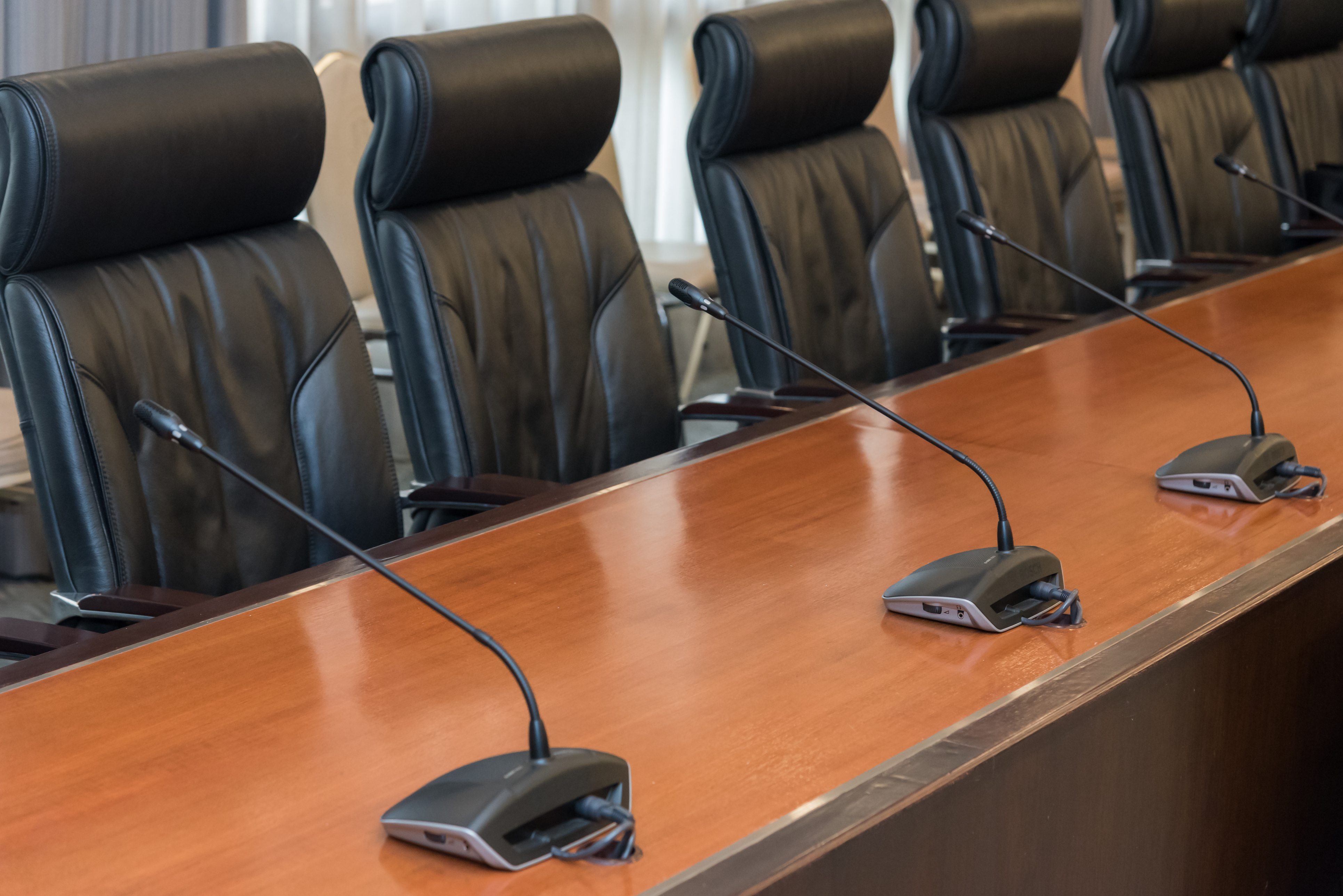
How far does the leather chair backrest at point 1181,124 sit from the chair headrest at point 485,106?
1659 millimetres

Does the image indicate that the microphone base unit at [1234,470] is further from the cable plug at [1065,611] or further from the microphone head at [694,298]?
the microphone head at [694,298]

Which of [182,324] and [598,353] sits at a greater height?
[182,324]

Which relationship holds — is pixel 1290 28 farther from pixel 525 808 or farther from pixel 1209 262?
pixel 525 808

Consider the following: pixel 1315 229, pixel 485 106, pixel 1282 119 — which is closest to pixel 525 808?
pixel 485 106

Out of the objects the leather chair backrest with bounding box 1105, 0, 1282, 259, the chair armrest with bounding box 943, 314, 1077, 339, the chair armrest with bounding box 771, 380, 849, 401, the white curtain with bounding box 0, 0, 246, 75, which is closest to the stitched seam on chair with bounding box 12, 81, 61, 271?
the chair armrest with bounding box 771, 380, 849, 401

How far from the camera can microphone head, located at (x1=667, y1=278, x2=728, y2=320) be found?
4.93 ft

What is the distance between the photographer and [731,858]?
937mm

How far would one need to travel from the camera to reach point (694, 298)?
4.97 feet

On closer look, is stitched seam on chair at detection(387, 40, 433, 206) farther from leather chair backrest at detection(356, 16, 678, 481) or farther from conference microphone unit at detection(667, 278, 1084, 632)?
conference microphone unit at detection(667, 278, 1084, 632)

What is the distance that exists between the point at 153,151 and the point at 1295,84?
341 cm

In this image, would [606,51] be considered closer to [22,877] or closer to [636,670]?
[636,670]

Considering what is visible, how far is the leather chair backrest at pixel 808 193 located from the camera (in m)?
2.45

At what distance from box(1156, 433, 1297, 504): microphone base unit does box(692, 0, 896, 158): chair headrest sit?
1.06 metres

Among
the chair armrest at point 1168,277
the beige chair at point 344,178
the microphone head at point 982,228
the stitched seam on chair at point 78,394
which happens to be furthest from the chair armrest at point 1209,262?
the stitched seam on chair at point 78,394
